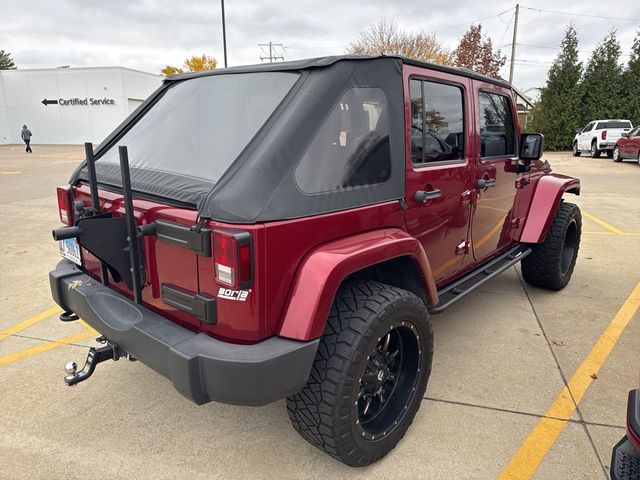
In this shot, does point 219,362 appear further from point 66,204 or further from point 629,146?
point 629,146

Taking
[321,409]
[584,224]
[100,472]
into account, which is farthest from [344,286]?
[584,224]

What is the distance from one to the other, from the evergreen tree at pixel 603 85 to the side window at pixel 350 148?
31207 millimetres

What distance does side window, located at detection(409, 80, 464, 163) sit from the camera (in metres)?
2.62

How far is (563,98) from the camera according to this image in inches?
1119

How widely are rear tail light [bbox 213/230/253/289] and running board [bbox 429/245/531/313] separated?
4.66 ft

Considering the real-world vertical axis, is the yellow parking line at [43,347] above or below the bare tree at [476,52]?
below

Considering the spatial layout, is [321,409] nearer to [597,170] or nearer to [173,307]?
[173,307]

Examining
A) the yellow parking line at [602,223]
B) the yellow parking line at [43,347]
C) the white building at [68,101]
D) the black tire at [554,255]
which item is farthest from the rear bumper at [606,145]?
the white building at [68,101]

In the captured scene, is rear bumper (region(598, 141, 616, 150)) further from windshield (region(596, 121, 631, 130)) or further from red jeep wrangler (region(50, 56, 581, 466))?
red jeep wrangler (region(50, 56, 581, 466))

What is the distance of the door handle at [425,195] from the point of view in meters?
2.56

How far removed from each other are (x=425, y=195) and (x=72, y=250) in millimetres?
2086

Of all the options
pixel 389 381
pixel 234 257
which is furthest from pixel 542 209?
pixel 234 257

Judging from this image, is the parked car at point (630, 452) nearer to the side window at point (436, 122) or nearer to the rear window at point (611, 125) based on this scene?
the side window at point (436, 122)

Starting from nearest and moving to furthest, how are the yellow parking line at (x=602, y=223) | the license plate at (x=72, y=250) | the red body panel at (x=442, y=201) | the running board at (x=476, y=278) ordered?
the red body panel at (x=442, y=201) → the license plate at (x=72, y=250) → the running board at (x=476, y=278) → the yellow parking line at (x=602, y=223)
